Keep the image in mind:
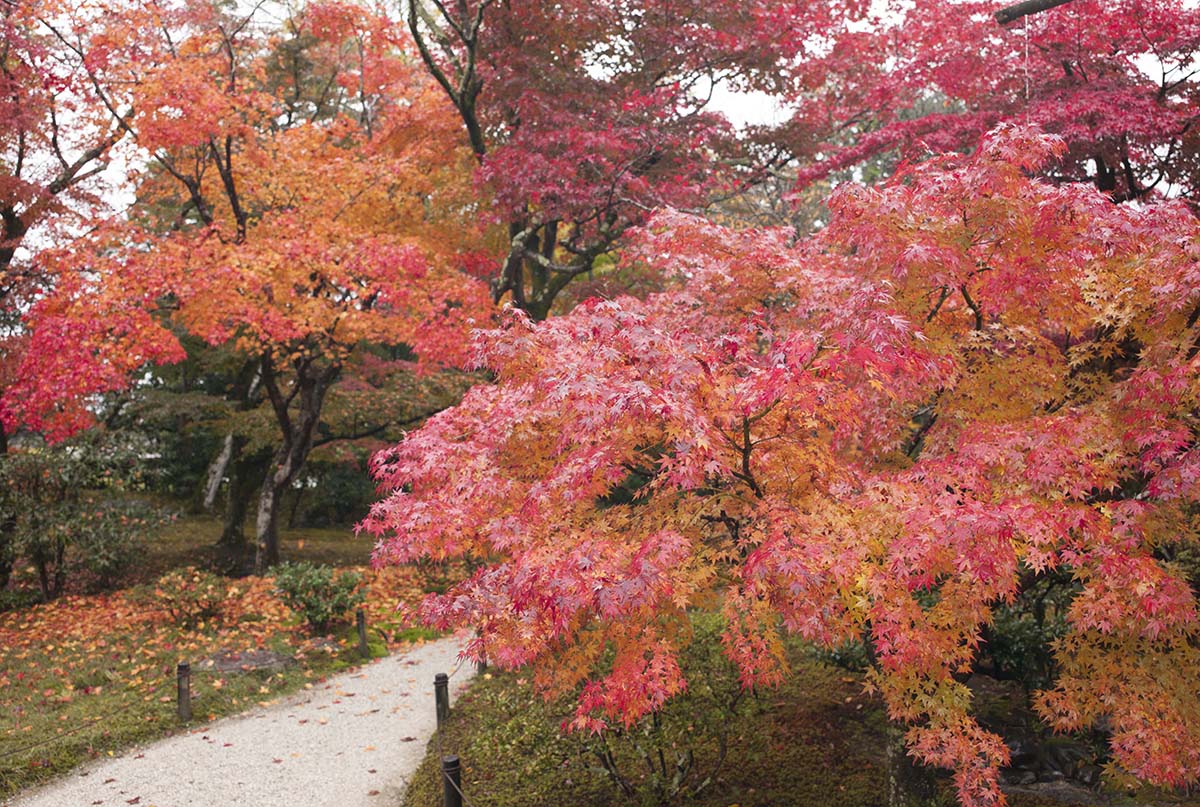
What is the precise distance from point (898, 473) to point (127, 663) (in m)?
9.51

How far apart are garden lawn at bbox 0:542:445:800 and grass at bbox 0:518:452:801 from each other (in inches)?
0.5

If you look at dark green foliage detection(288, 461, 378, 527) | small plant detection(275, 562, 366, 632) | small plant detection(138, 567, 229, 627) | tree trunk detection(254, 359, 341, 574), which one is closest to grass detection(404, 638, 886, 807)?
small plant detection(275, 562, 366, 632)

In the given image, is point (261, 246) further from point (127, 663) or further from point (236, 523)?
point (236, 523)

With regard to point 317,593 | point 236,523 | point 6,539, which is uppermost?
point 6,539

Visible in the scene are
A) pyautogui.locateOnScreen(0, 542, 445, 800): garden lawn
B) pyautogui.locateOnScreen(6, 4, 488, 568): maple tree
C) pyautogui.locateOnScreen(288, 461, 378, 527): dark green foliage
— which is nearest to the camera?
pyautogui.locateOnScreen(0, 542, 445, 800): garden lawn

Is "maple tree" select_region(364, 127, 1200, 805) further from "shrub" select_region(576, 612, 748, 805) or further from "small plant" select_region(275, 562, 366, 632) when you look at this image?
"small plant" select_region(275, 562, 366, 632)

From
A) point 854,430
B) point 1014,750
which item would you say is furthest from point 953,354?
point 1014,750

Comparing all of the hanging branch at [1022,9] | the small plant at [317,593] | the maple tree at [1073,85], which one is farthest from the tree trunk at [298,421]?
the hanging branch at [1022,9]

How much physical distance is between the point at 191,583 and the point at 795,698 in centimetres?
884

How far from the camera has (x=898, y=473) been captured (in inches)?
176

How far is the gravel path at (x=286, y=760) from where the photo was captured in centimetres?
665

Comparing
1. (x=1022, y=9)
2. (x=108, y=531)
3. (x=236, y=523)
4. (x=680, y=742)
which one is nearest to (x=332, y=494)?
(x=236, y=523)

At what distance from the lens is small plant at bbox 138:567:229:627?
11156 mm

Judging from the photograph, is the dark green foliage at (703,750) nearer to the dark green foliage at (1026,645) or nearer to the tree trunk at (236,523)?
the dark green foliage at (1026,645)
